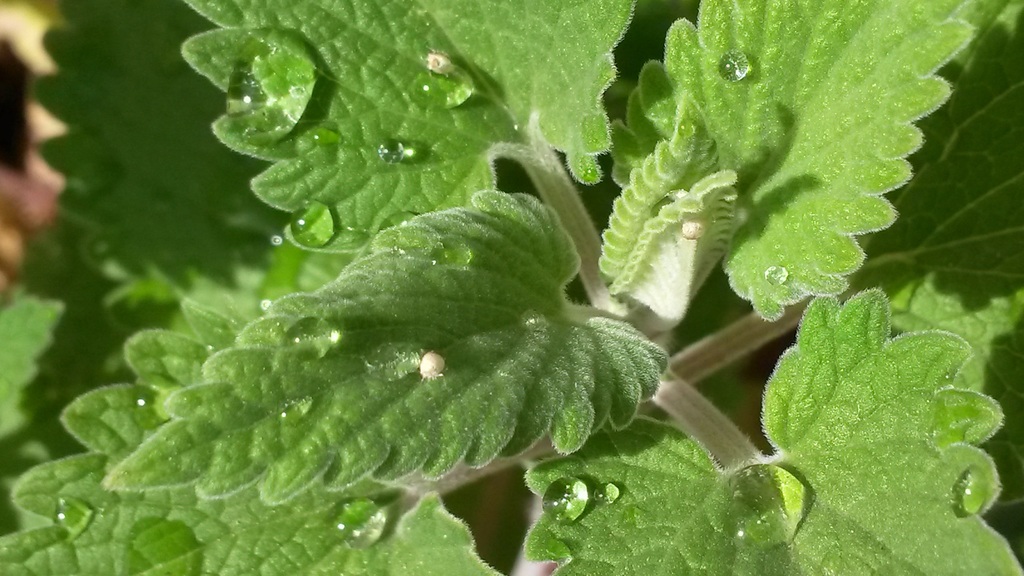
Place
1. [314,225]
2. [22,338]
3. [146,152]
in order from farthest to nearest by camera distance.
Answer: [146,152] < [22,338] < [314,225]

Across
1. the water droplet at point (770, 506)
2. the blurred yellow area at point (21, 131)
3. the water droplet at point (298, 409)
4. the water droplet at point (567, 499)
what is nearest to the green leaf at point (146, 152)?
the blurred yellow area at point (21, 131)

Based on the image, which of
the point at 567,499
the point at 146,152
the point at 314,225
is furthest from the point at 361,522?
the point at 146,152

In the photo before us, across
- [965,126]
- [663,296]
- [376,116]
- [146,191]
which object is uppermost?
[376,116]

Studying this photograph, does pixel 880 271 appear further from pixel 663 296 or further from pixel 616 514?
pixel 616 514

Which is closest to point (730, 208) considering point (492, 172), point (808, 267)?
point (808, 267)

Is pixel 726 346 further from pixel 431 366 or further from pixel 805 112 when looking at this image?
pixel 431 366
